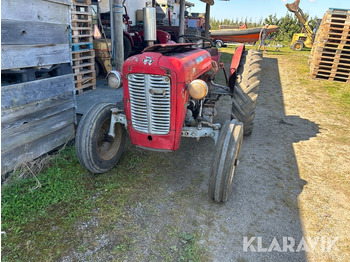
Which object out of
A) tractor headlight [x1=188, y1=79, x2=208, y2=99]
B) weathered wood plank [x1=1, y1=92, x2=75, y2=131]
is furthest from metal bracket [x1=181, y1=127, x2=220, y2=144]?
weathered wood plank [x1=1, y1=92, x2=75, y2=131]

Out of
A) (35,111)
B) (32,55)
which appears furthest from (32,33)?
(35,111)

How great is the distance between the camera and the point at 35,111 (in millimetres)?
2979

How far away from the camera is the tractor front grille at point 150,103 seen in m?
2.52

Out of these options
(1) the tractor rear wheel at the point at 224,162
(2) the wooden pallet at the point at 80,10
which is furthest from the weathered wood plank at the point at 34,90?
(1) the tractor rear wheel at the point at 224,162

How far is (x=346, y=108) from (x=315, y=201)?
4.07 meters

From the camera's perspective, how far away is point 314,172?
3.38 m

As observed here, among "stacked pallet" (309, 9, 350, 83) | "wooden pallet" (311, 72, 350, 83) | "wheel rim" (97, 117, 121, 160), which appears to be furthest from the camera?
"wooden pallet" (311, 72, 350, 83)

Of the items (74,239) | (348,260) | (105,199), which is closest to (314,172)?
(348,260)

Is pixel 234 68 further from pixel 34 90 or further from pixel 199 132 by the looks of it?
pixel 34 90

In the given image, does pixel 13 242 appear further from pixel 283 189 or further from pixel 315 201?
pixel 315 201

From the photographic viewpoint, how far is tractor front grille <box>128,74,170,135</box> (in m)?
2.52

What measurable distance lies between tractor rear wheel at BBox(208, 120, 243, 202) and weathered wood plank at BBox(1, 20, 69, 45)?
2.25 m

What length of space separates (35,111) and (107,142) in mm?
866

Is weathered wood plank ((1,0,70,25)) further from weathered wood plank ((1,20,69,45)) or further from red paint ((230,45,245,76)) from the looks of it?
red paint ((230,45,245,76))
